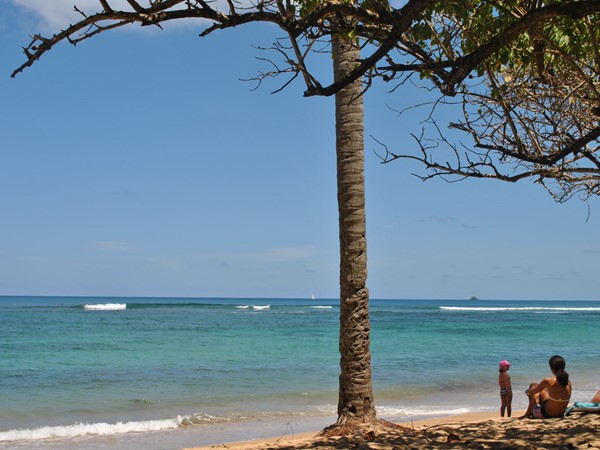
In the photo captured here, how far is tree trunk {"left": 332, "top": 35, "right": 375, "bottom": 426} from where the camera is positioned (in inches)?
283

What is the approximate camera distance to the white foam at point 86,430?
9.91 metres

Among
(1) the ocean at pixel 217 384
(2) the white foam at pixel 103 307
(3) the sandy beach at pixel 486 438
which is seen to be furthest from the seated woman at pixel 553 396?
(2) the white foam at pixel 103 307

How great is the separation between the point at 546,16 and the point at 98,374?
15.7 metres

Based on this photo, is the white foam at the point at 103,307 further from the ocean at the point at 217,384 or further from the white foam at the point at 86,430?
the white foam at the point at 86,430

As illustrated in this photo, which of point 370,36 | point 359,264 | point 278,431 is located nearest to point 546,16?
point 370,36

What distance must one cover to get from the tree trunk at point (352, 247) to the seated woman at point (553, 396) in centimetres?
221

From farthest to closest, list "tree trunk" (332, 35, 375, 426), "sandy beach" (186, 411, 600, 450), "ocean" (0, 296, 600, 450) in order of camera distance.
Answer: "ocean" (0, 296, 600, 450) < "tree trunk" (332, 35, 375, 426) < "sandy beach" (186, 411, 600, 450)

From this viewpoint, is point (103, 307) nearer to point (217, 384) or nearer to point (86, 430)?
point (217, 384)

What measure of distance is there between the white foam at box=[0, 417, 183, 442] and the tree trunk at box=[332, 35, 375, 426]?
4.43 meters

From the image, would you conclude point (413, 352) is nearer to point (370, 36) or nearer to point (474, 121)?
point (474, 121)

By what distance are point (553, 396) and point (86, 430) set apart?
21.8ft

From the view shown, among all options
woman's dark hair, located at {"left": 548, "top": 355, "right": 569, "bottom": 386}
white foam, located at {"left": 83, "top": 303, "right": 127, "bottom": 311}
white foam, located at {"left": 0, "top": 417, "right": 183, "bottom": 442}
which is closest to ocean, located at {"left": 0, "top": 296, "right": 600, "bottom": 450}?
white foam, located at {"left": 0, "top": 417, "right": 183, "bottom": 442}

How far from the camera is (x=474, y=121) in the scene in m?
6.19

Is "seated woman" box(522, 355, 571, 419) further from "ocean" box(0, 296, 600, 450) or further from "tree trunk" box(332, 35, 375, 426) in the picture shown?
"ocean" box(0, 296, 600, 450)
